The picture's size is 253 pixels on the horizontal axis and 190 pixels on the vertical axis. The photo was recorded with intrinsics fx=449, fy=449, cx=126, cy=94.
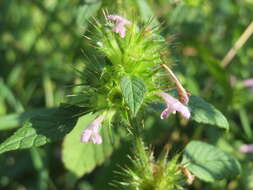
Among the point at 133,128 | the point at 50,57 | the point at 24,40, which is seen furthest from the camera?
the point at 24,40

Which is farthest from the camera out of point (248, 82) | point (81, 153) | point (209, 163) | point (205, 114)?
point (248, 82)

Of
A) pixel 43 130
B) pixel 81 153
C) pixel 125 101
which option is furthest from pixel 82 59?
pixel 125 101

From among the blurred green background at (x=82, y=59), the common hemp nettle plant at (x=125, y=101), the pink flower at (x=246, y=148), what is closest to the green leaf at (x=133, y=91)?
the common hemp nettle plant at (x=125, y=101)

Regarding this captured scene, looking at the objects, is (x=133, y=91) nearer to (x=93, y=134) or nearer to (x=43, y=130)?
(x=93, y=134)

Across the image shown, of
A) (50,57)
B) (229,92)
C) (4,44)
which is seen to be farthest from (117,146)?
(4,44)

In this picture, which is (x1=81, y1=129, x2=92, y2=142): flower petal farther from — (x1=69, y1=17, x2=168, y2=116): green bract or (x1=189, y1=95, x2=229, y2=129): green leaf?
(x1=189, y1=95, x2=229, y2=129): green leaf

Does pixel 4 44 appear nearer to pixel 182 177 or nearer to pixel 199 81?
pixel 199 81
